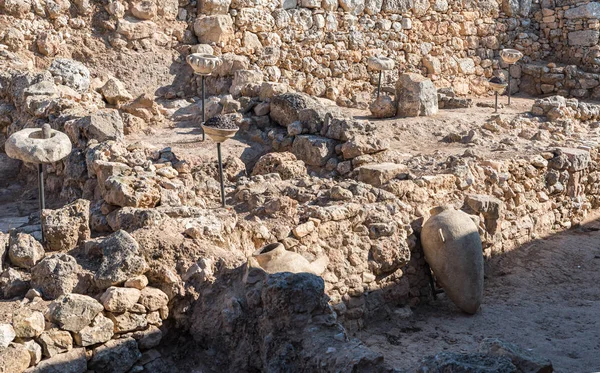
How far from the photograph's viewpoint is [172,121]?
10.2 m

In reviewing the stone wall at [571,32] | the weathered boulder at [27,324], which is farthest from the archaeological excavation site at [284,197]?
the stone wall at [571,32]

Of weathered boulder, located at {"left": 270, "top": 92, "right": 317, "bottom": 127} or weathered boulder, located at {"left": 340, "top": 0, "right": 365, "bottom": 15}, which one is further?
weathered boulder, located at {"left": 340, "top": 0, "right": 365, "bottom": 15}

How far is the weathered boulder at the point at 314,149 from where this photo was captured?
885 cm

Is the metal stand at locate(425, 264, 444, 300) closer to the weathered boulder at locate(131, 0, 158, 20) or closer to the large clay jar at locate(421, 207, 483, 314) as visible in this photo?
the large clay jar at locate(421, 207, 483, 314)

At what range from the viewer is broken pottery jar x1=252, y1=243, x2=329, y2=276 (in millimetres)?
5906

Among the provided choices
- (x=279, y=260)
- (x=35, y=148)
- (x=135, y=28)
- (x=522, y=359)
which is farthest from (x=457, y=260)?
(x=135, y=28)

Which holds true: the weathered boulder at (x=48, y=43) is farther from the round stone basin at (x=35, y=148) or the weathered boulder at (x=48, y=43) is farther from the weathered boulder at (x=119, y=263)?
the weathered boulder at (x=119, y=263)

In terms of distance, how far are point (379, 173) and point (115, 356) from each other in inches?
158

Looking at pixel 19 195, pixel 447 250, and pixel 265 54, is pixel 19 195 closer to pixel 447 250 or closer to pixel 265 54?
pixel 265 54

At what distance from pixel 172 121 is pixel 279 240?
4.32 m

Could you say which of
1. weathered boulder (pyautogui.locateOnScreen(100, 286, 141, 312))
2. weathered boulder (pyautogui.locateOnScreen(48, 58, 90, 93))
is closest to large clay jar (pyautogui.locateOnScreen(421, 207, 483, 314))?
weathered boulder (pyautogui.locateOnScreen(100, 286, 141, 312))

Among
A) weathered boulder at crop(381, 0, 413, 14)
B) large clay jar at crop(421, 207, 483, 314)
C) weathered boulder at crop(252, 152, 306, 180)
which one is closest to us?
large clay jar at crop(421, 207, 483, 314)

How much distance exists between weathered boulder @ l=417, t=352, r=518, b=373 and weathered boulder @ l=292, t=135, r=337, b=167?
476 centimetres

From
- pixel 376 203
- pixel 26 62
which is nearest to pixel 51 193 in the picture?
pixel 26 62
